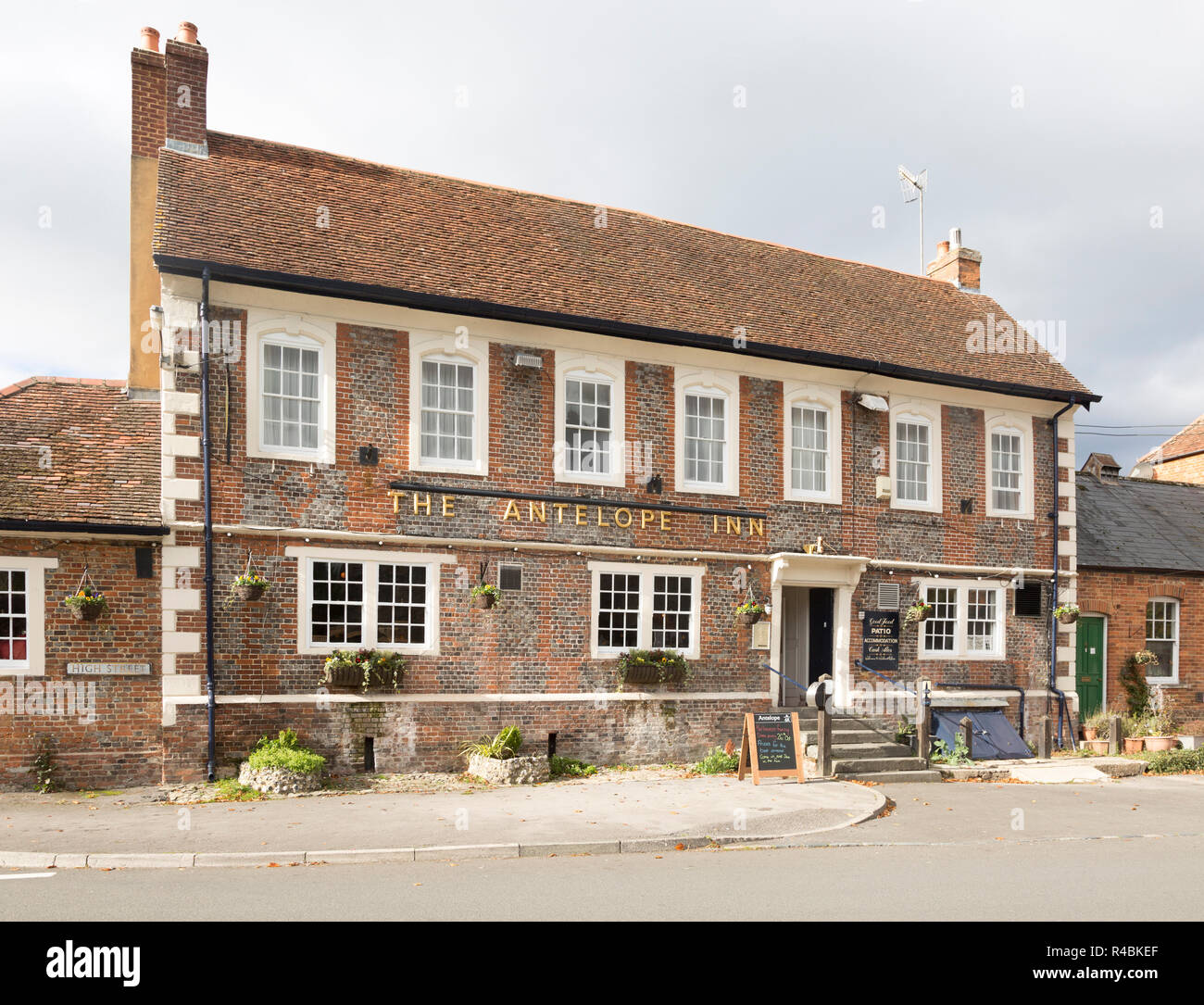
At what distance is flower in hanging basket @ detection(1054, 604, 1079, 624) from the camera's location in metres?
19.7

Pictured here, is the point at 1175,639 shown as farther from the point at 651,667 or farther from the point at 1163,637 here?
the point at 651,667

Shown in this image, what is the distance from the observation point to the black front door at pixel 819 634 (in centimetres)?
1841

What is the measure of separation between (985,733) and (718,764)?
5759mm

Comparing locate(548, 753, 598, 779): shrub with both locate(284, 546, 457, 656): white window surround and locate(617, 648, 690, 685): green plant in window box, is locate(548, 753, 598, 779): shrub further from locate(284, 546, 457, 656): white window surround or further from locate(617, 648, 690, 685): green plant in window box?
locate(284, 546, 457, 656): white window surround

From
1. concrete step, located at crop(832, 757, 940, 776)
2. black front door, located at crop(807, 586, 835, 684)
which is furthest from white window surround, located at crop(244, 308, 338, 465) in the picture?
black front door, located at crop(807, 586, 835, 684)

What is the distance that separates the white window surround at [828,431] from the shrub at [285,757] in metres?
8.81

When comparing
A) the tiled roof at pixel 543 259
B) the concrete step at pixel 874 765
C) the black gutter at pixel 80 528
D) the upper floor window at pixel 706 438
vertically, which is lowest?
the concrete step at pixel 874 765

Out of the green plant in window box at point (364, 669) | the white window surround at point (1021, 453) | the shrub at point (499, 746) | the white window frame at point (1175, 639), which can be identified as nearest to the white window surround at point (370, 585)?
the green plant in window box at point (364, 669)

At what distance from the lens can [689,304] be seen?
58.6ft

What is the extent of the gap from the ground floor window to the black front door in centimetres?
176

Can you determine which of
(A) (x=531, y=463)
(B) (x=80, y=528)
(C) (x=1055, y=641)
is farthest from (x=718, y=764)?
(B) (x=80, y=528)

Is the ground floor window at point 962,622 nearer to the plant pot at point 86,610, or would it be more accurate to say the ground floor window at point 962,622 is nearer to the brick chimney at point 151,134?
the plant pot at point 86,610

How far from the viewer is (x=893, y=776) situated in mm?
15883
